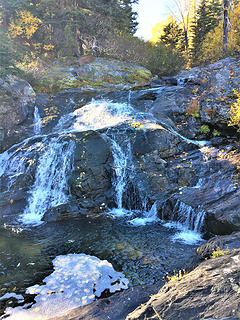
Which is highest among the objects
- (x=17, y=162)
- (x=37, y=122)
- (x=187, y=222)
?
(x=37, y=122)

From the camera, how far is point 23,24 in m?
19.3

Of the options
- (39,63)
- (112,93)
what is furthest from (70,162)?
(39,63)

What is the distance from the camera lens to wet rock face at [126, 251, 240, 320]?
7.15 ft

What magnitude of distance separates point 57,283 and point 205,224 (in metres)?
4.27

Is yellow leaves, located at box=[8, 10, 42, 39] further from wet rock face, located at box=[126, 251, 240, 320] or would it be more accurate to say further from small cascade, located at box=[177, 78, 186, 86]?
wet rock face, located at box=[126, 251, 240, 320]

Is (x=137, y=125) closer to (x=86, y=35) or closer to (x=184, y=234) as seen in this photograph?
(x=184, y=234)

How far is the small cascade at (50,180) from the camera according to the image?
29.2ft

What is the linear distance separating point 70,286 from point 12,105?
10672 millimetres

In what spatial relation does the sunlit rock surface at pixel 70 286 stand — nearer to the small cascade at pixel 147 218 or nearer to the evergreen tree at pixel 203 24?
the small cascade at pixel 147 218

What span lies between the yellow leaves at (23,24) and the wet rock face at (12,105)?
843 cm

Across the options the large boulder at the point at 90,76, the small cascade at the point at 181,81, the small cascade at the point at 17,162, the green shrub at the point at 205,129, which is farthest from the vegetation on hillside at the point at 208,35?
the small cascade at the point at 17,162

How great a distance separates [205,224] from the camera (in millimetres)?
6535

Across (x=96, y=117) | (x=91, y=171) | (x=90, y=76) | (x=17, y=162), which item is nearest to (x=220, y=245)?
(x=91, y=171)

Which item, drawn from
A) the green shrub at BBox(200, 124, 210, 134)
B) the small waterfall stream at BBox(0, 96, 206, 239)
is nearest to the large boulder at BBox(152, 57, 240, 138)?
the green shrub at BBox(200, 124, 210, 134)
